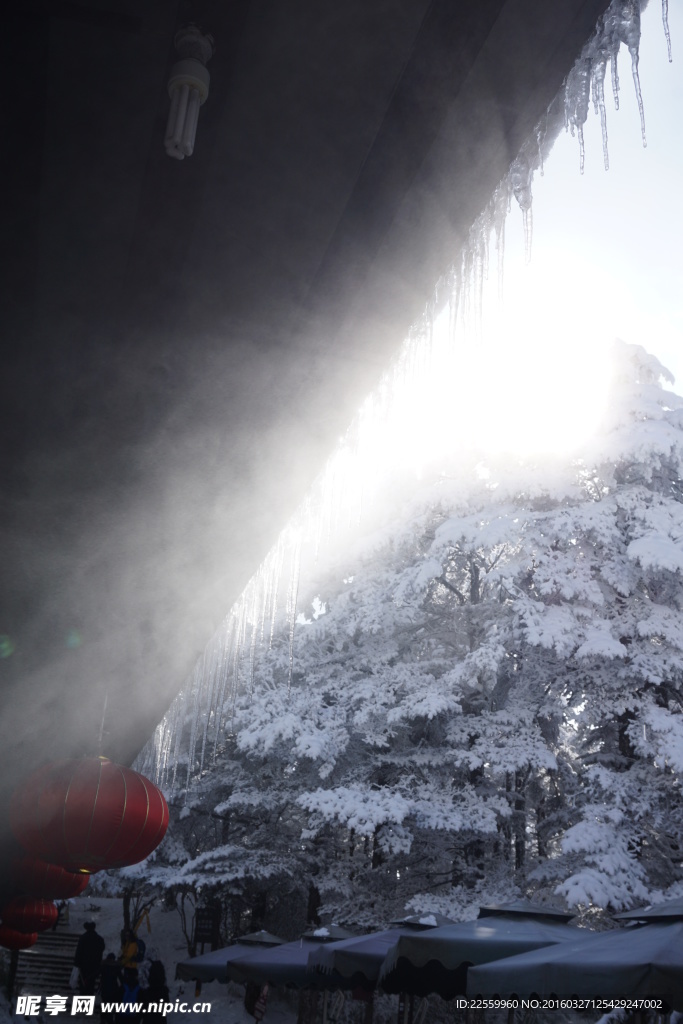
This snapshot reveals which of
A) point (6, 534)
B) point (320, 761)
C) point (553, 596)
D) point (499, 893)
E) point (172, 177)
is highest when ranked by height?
point (553, 596)

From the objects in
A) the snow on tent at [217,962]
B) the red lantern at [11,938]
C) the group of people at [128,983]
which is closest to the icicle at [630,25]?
the red lantern at [11,938]

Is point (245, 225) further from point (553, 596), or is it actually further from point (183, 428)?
point (553, 596)

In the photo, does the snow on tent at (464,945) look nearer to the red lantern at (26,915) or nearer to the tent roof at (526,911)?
the tent roof at (526,911)

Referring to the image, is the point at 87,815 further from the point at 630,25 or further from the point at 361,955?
the point at 630,25

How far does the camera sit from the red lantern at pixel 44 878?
706 centimetres

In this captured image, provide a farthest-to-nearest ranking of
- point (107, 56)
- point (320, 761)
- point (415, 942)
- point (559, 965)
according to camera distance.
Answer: point (320, 761)
point (415, 942)
point (559, 965)
point (107, 56)

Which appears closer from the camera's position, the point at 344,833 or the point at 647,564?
the point at 647,564

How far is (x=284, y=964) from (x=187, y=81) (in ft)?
33.6

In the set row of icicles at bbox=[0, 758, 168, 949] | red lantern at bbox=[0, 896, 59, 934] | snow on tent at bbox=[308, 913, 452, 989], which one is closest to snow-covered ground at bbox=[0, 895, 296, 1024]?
red lantern at bbox=[0, 896, 59, 934]

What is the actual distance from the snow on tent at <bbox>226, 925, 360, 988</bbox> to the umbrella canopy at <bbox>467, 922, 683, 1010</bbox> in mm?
4662

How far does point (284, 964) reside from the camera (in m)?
9.33

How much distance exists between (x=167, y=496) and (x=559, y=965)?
4.03 metres

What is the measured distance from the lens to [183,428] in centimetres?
308

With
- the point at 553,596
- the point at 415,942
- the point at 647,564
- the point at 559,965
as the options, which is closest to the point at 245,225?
the point at 559,965
